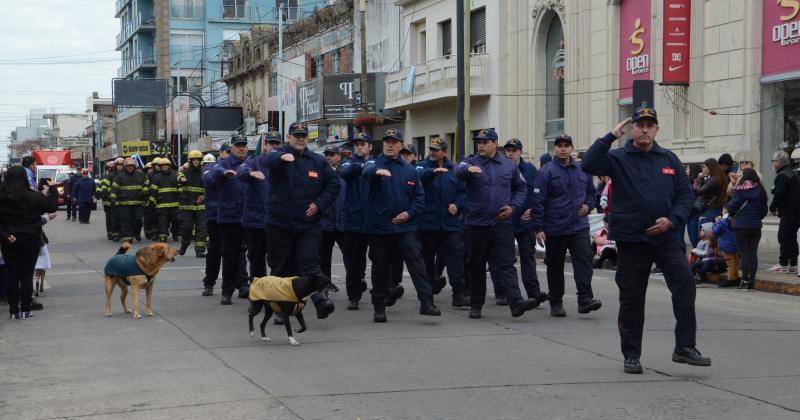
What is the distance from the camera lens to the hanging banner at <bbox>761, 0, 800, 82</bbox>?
20.2 meters

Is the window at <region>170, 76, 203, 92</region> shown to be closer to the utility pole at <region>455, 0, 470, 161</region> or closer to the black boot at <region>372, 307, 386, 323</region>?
the utility pole at <region>455, 0, 470, 161</region>

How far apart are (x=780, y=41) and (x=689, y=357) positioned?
14350mm

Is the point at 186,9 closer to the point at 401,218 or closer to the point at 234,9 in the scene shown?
the point at 234,9

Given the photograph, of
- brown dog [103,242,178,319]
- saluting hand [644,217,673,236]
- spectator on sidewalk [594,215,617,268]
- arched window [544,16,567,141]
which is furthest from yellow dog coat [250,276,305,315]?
arched window [544,16,567,141]

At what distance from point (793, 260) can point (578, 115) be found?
11874mm

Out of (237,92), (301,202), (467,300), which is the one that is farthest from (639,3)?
(237,92)

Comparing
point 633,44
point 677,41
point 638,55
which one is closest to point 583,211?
point 677,41

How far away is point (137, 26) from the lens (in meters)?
85.1

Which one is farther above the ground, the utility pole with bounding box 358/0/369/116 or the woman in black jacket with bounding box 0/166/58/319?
the utility pole with bounding box 358/0/369/116

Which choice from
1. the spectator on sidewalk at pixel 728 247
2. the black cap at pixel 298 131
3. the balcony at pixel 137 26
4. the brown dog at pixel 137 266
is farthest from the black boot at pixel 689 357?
the balcony at pixel 137 26

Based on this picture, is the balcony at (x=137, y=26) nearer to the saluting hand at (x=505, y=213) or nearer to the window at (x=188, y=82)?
the window at (x=188, y=82)

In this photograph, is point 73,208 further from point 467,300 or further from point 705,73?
point 467,300

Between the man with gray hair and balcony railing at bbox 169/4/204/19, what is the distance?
67.2m

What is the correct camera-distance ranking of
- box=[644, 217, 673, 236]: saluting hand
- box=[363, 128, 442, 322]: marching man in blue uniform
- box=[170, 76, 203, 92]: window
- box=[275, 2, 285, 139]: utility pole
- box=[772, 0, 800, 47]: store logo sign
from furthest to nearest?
1. box=[170, 76, 203, 92]: window
2. box=[275, 2, 285, 139]: utility pole
3. box=[772, 0, 800, 47]: store logo sign
4. box=[363, 128, 442, 322]: marching man in blue uniform
5. box=[644, 217, 673, 236]: saluting hand
